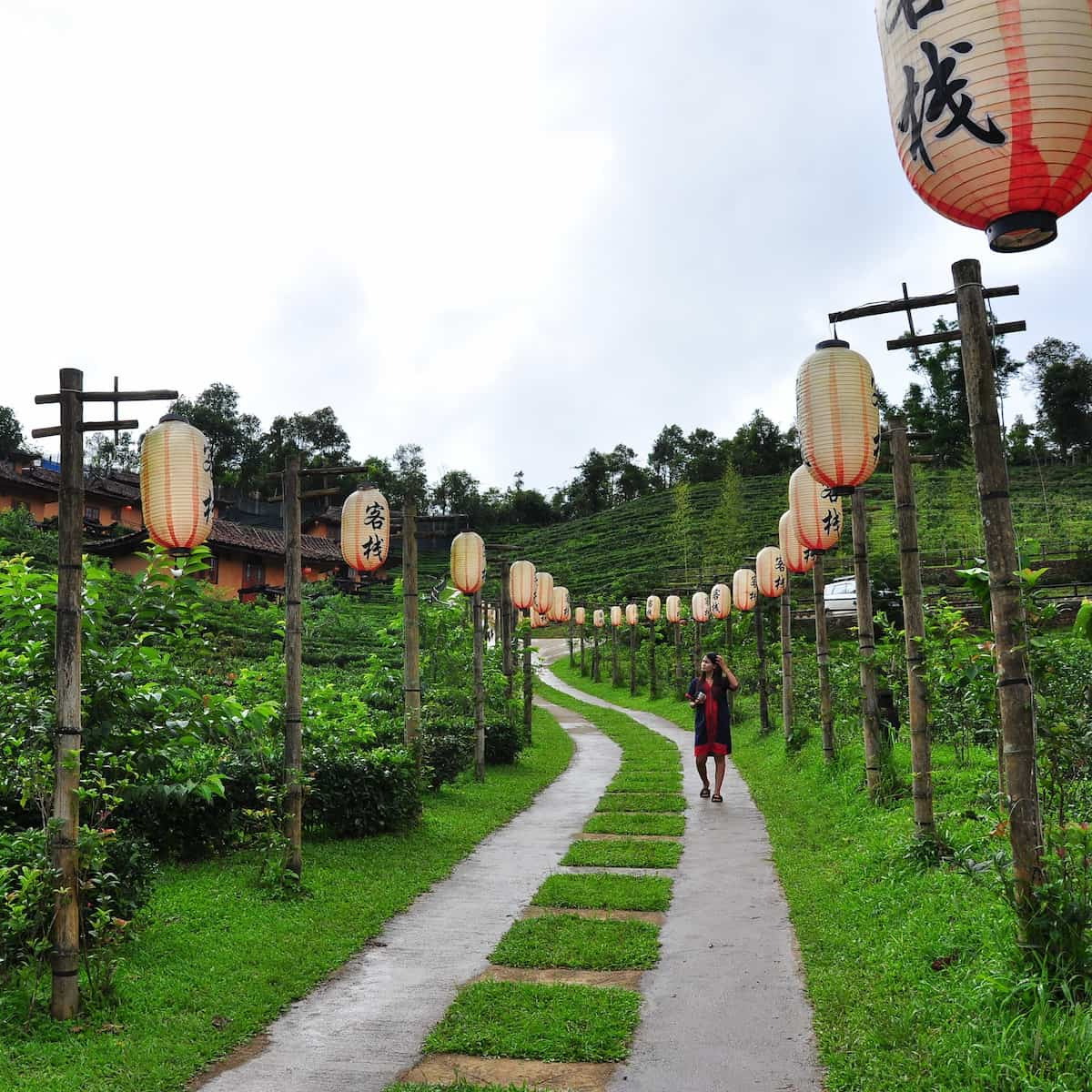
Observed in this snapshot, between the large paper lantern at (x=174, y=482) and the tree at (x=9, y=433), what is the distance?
1823 inches

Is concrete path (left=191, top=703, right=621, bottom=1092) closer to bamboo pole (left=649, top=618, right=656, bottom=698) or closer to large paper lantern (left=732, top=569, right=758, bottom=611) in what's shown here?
large paper lantern (left=732, top=569, right=758, bottom=611)

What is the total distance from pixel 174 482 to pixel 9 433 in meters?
48.2

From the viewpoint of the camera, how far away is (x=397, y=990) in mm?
5023

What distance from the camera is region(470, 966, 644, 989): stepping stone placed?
5.04 meters

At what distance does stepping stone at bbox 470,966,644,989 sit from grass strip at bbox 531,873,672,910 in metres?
1.33

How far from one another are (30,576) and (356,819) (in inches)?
163

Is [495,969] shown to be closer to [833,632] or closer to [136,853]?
[136,853]

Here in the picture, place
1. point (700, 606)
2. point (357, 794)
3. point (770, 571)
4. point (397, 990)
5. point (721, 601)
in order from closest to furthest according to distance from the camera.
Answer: point (397, 990), point (357, 794), point (770, 571), point (721, 601), point (700, 606)

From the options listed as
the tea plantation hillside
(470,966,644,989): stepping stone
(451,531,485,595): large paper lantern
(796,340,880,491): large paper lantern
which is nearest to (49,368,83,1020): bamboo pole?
(470,966,644,989): stepping stone

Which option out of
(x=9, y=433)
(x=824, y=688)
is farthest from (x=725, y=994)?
(x=9, y=433)

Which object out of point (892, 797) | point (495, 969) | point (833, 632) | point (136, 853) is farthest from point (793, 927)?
point (833, 632)

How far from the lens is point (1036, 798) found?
4000 millimetres

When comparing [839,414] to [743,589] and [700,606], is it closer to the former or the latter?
[743,589]

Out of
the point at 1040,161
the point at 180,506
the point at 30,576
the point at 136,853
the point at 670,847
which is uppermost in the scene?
the point at 1040,161
